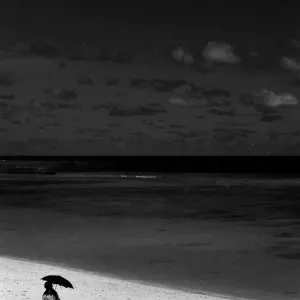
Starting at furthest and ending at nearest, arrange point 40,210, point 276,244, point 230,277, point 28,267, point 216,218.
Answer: point 40,210, point 216,218, point 276,244, point 230,277, point 28,267

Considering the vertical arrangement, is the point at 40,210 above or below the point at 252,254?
above

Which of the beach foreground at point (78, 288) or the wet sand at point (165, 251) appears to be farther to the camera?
the wet sand at point (165, 251)

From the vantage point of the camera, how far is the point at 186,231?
23500mm

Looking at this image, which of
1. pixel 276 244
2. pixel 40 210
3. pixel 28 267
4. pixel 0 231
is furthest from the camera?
pixel 40 210

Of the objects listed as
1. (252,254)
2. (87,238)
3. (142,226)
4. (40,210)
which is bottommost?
(252,254)

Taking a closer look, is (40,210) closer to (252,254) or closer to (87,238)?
(87,238)

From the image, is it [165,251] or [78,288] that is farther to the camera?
[165,251]

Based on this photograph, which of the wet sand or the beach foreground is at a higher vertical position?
the wet sand

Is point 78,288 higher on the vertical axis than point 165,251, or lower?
lower

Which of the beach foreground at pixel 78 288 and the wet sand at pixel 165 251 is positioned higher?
the wet sand at pixel 165 251

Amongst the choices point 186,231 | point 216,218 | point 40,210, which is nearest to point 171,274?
point 186,231

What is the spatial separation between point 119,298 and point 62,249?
865 cm

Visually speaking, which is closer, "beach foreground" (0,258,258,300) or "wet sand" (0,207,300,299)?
"beach foreground" (0,258,258,300)

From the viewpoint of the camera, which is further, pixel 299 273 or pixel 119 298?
pixel 299 273
